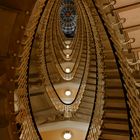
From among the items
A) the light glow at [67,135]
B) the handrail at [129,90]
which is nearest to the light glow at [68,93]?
the light glow at [67,135]

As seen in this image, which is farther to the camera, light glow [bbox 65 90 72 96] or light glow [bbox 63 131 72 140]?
light glow [bbox 65 90 72 96]

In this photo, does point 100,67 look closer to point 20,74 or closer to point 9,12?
point 20,74

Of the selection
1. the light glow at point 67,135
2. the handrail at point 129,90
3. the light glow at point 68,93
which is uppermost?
the handrail at point 129,90

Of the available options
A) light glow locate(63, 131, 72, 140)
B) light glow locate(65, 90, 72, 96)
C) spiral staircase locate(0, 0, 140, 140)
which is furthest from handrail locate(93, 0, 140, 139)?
light glow locate(65, 90, 72, 96)

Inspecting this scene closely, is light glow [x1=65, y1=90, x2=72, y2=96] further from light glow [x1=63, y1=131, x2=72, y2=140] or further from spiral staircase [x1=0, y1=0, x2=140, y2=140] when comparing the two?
light glow [x1=63, y1=131, x2=72, y2=140]

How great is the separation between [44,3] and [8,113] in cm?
73

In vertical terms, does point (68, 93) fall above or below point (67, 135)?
above

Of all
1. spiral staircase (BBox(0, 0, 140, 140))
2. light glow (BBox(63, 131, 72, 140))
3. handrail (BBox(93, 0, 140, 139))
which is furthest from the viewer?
light glow (BBox(63, 131, 72, 140))

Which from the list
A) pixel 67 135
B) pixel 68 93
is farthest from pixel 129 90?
pixel 68 93

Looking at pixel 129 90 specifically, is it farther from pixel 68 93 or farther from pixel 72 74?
pixel 72 74

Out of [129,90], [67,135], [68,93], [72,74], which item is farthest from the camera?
[72,74]

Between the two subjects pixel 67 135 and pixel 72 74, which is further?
pixel 72 74

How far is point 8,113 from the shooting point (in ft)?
4.83

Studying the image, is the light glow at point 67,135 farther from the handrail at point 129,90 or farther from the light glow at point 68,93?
the handrail at point 129,90
